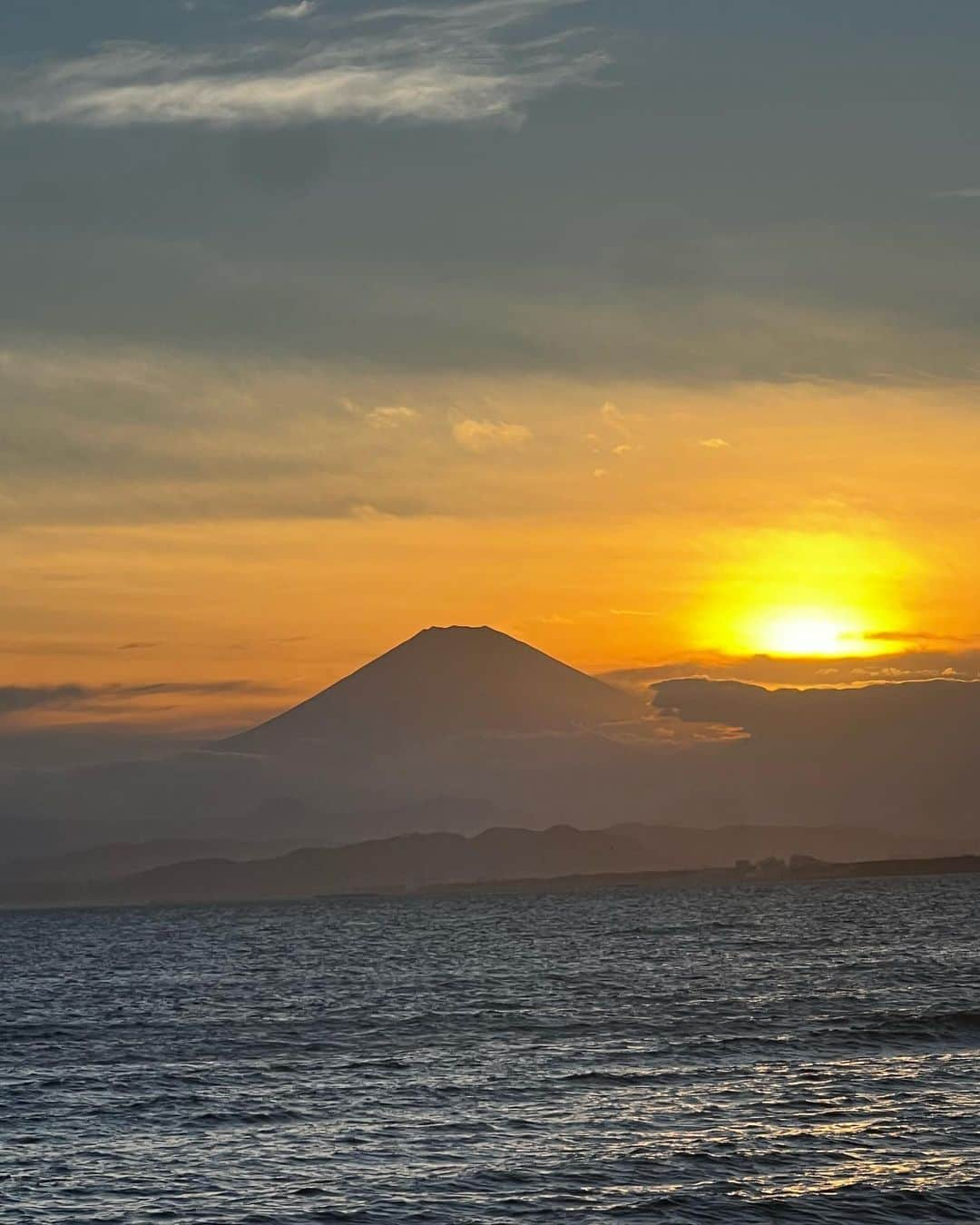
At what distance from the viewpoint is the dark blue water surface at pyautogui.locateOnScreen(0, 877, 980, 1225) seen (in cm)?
4134

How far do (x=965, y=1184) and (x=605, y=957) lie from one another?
92714 mm

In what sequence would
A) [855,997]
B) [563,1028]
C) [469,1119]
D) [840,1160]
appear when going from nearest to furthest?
[840,1160] → [469,1119] → [563,1028] → [855,997]

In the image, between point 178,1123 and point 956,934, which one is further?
point 956,934

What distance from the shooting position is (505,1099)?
55812 millimetres

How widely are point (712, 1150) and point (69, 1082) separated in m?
29.9

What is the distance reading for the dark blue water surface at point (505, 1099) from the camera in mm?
41344

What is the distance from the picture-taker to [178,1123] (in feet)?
173

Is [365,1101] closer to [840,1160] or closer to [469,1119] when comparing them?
[469,1119]

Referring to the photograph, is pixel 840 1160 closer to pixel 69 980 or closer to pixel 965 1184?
pixel 965 1184

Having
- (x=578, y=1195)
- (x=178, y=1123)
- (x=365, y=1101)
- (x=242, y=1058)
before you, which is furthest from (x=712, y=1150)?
(x=242, y=1058)

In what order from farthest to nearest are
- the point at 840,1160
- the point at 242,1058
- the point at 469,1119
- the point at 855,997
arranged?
the point at 855,997, the point at 242,1058, the point at 469,1119, the point at 840,1160

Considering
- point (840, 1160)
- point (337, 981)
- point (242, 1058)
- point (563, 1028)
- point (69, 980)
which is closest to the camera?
point (840, 1160)

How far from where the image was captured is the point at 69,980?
127 metres

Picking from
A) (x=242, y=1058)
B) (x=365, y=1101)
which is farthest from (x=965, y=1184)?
(x=242, y=1058)
